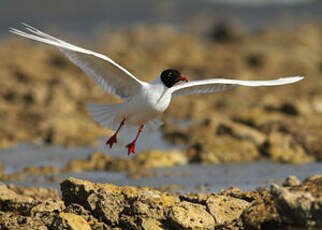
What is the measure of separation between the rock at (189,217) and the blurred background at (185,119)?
248 cm

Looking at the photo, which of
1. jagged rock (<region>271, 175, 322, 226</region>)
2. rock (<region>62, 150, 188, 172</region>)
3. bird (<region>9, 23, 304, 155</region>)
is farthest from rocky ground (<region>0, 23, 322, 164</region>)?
jagged rock (<region>271, 175, 322, 226</region>)

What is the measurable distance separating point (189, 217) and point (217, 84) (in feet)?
9.88

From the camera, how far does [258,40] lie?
24344mm

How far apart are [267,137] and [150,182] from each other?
2.70m

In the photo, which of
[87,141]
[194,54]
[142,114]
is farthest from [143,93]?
[194,54]

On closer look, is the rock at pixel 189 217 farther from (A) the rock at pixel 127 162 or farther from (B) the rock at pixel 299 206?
(A) the rock at pixel 127 162

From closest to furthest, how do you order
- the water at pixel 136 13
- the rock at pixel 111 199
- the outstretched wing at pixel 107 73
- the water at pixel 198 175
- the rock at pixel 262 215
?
the rock at pixel 262 215, the rock at pixel 111 199, the outstretched wing at pixel 107 73, the water at pixel 198 175, the water at pixel 136 13

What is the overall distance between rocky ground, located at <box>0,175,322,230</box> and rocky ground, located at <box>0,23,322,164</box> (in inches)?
162

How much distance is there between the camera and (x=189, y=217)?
4934 mm

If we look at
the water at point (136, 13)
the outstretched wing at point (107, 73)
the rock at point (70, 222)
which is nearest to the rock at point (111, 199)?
the rock at point (70, 222)

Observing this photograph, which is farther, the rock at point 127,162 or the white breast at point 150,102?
the rock at point 127,162

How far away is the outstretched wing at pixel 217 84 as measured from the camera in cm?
721

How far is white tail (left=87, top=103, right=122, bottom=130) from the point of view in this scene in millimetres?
7457

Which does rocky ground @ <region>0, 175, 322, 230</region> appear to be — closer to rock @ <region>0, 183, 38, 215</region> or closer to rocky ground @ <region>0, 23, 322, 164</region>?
rock @ <region>0, 183, 38, 215</region>
